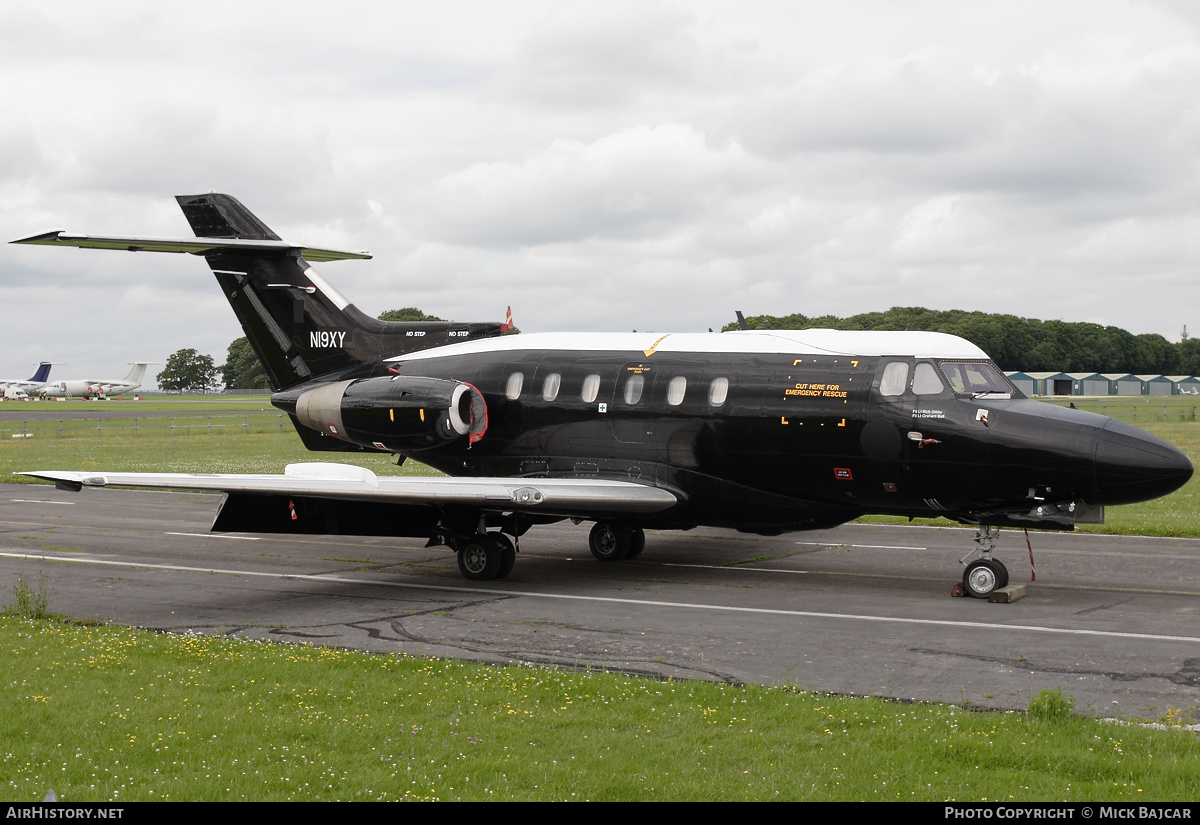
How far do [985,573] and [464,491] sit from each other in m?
6.92

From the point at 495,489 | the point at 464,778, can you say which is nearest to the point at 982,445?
the point at 495,489

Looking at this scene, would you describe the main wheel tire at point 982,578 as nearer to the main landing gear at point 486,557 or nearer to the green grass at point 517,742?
the green grass at point 517,742

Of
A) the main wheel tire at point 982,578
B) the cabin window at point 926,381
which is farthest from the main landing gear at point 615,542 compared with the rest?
the main wheel tire at point 982,578

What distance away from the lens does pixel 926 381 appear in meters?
14.5

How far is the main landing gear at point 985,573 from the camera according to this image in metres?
14.1

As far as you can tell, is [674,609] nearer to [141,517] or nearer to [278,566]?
[278,566]

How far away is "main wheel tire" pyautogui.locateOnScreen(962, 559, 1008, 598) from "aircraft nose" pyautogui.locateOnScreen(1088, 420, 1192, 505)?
1644 mm

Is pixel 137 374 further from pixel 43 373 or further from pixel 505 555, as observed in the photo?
pixel 505 555

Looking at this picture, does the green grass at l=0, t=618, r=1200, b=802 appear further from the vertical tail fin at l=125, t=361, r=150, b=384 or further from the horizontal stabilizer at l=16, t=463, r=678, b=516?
the vertical tail fin at l=125, t=361, r=150, b=384

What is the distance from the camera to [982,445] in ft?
45.2

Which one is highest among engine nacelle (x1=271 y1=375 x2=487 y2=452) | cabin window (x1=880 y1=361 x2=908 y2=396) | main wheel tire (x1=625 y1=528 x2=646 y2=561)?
cabin window (x1=880 y1=361 x2=908 y2=396)

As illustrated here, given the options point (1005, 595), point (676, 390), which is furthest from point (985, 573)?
point (676, 390)

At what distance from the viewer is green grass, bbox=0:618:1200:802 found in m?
6.90

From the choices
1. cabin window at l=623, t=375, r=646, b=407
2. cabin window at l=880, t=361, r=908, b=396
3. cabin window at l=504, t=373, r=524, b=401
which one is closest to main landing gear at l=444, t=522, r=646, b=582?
cabin window at l=504, t=373, r=524, b=401
